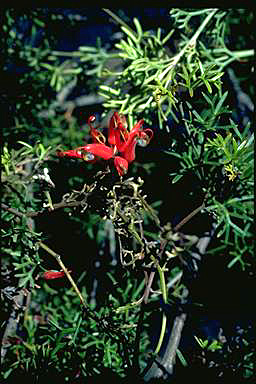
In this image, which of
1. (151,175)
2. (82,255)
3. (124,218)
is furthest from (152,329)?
(124,218)

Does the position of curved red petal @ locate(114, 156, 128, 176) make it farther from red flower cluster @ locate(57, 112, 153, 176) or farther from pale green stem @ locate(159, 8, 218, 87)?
pale green stem @ locate(159, 8, 218, 87)

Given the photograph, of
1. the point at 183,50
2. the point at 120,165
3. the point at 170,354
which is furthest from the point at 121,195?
the point at 183,50

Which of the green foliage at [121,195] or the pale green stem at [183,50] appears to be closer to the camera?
the green foliage at [121,195]

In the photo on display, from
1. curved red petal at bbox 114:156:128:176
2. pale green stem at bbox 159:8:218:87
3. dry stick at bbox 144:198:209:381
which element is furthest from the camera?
pale green stem at bbox 159:8:218:87

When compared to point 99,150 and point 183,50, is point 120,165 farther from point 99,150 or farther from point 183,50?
point 183,50

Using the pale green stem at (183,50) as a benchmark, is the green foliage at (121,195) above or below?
below

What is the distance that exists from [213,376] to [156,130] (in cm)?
51

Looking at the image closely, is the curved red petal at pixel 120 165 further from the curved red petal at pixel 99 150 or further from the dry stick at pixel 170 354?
the dry stick at pixel 170 354

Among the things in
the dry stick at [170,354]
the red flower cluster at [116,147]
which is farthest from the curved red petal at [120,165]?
the dry stick at [170,354]

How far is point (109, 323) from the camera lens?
56cm

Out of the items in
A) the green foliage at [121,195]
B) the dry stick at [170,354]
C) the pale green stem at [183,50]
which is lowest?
the dry stick at [170,354]

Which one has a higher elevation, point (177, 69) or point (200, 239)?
point (177, 69)

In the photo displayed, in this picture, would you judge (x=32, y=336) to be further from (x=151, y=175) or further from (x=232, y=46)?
(x=232, y=46)

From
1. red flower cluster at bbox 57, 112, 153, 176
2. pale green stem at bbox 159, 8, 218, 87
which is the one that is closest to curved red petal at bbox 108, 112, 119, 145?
red flower cluster at bbox 57, 112, 153, 176
